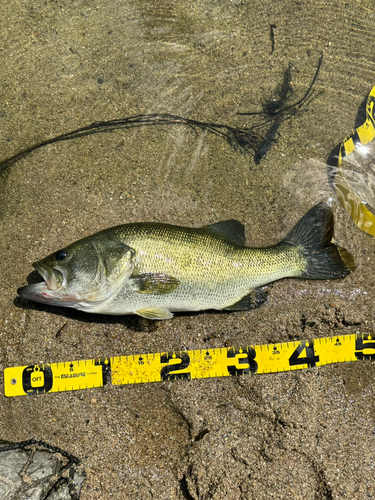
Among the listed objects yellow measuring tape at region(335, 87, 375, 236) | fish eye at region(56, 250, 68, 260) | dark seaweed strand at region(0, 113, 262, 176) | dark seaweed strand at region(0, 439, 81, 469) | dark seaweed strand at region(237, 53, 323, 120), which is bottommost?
dark seaweed strand at region(0, 439, 81, 469)

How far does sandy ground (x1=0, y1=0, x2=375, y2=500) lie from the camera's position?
3469 mm

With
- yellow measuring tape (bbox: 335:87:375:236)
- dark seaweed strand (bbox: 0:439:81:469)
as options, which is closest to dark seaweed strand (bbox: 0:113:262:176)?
yellow measuring tape (bbox: 335:87:375:236)

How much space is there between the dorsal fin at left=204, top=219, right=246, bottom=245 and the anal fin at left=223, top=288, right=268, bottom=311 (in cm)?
54

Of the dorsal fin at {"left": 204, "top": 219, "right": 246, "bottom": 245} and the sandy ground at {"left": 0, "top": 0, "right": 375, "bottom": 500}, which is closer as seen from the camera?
the sandy ground at {"left": 0, "top": 0, "right": 375, "bottom": 500}

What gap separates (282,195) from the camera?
13.0 feet

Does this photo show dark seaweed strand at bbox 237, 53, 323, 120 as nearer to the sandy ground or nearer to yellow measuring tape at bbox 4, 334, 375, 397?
the sandy ground

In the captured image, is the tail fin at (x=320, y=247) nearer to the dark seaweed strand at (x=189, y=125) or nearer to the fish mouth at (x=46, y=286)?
the dark seaweed strand at (x=189, y=125)

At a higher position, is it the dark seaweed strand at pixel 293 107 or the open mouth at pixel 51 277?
the dark seaweed strand at pixel 293 107

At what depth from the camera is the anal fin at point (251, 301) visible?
3.49 m

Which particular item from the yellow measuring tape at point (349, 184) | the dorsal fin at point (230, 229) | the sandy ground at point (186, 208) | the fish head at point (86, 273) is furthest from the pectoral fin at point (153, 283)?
the yellow measuring tape at point (349, 184)

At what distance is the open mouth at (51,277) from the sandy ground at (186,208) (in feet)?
1.93

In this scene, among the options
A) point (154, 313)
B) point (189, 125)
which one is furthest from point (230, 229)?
point (189, 125)

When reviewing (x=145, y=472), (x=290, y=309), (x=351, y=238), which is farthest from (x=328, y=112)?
(x=145, y=472)

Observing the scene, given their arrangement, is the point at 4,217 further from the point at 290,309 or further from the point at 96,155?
the point at 290,309
